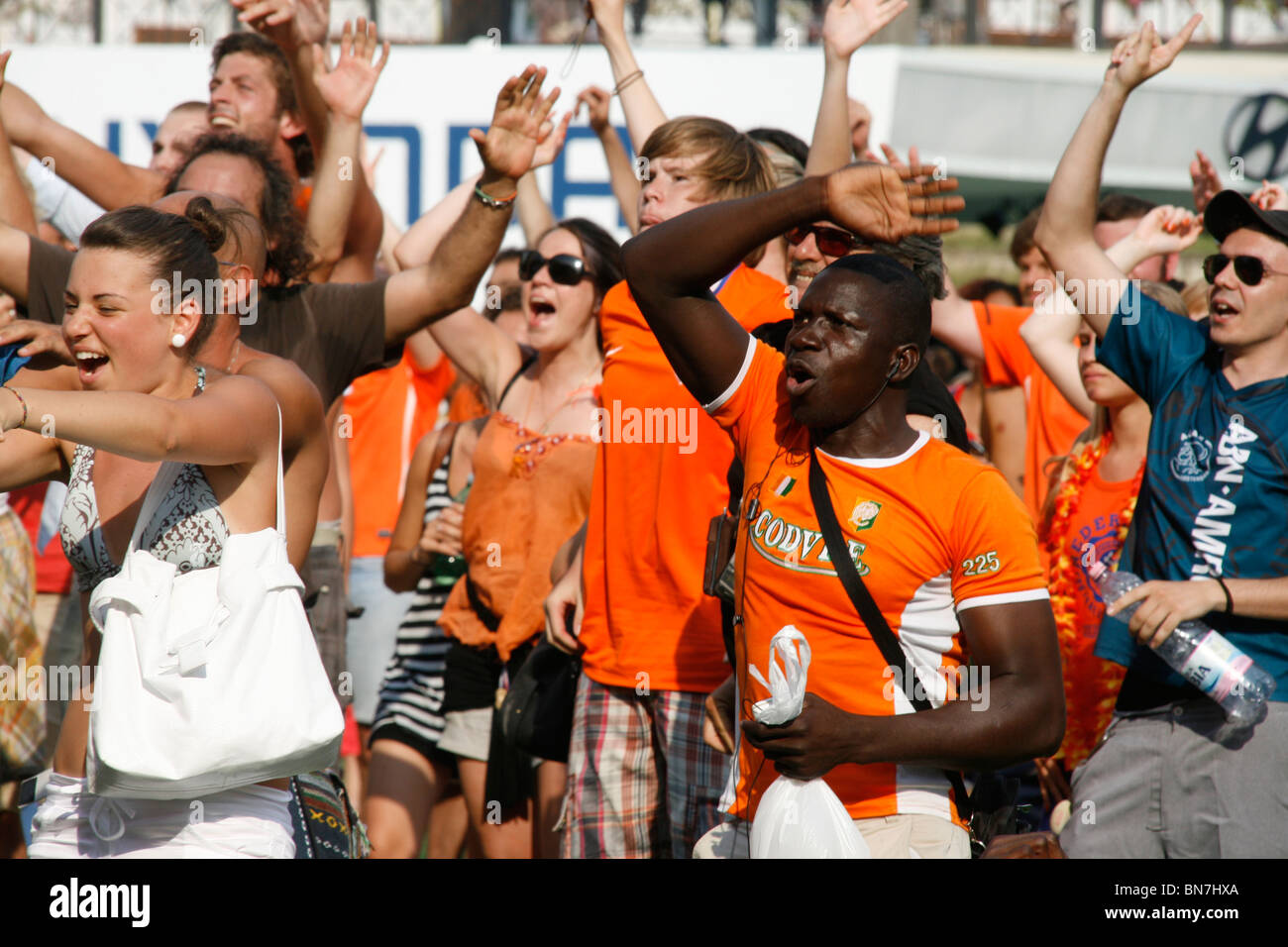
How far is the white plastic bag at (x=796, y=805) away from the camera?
241cm

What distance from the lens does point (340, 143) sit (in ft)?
13.7

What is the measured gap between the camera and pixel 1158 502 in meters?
3.68

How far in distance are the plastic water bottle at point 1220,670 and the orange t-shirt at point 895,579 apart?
1.04 meters

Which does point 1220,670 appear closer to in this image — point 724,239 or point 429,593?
point 724,239

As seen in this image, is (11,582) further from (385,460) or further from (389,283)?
(385,460)

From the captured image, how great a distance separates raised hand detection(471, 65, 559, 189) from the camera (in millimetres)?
3617

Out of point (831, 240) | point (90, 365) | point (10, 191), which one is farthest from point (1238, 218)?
point (10, 191)

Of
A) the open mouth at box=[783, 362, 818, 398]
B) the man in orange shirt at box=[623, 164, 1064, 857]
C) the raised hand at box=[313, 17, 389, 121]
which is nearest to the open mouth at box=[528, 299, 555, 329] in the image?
the raised hand at box=[313, 17, 389, 121]

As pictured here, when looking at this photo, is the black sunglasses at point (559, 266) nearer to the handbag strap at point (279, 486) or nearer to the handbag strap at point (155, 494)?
the handbag strap at point (279, 486)

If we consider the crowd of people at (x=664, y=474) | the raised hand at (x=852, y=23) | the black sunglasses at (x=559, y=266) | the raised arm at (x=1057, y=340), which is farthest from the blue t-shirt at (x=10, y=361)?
the raised arm at (x=1057, y=340)

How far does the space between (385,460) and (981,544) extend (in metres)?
4.28

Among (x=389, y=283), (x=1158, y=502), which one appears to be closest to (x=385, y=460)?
(x=389, y=283)

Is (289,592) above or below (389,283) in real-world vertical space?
below

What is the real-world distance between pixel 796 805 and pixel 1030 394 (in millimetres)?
3529
